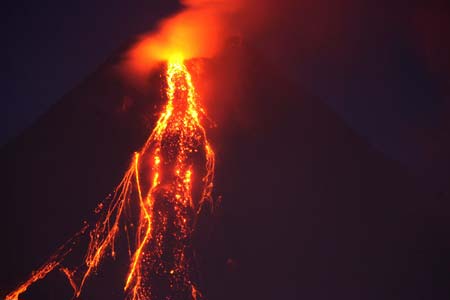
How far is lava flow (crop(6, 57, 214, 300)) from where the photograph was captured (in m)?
8.77

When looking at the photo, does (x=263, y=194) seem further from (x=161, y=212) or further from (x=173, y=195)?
(x=161, y=212)

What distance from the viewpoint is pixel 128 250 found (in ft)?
30.8

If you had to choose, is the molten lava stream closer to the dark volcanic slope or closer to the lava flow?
the lava flow

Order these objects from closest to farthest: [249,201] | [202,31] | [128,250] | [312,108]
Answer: [128,250]
[249,201]
[202,31]
[312,108]

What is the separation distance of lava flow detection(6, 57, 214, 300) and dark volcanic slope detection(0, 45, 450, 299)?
1.28 ft

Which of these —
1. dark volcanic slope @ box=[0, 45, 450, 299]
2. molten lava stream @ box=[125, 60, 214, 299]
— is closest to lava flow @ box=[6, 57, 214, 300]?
molten lava stream @ box=[125, 60, 214, 299]

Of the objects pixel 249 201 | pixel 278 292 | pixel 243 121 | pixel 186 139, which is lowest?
pixel 278 292

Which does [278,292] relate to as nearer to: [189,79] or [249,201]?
[249,201]

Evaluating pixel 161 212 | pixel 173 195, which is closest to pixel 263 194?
pixel 173 195

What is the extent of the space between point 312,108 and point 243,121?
9.72ft

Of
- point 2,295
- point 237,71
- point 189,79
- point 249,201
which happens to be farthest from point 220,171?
point 2,295

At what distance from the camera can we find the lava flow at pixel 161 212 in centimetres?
877

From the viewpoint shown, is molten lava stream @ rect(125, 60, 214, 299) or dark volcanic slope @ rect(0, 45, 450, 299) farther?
dark volcanic slope @ rect(0, 45, 450, 299)

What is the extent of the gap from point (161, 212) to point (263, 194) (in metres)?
2.68
